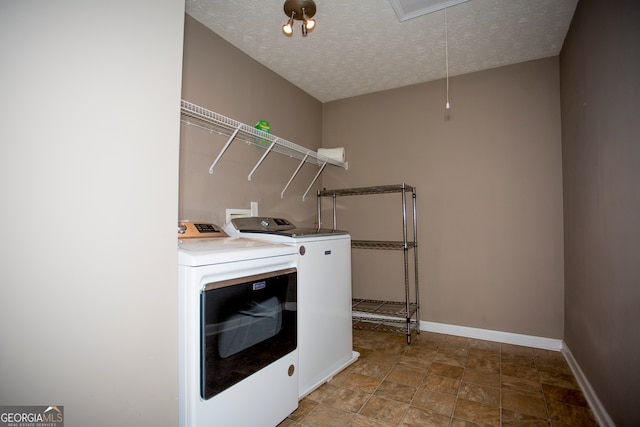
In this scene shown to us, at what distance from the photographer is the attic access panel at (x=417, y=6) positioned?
1.80 m

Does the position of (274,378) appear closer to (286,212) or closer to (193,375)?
(193,375)

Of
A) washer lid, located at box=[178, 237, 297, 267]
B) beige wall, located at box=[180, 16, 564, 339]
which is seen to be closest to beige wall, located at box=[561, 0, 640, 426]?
beige wall, located at box=[180, 16, 564, 339]

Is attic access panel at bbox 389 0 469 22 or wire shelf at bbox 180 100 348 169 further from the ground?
attic access panel at bbox 389 0 469 22

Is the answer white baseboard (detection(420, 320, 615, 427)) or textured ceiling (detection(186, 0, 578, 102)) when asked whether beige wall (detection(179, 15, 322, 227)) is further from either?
white baseboard (detection(420, 320, 615, 427))

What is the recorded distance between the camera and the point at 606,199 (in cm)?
145

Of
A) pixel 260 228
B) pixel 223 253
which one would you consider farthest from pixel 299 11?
pixel 223 253

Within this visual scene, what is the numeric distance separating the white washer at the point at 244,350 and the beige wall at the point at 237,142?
518 millimetres

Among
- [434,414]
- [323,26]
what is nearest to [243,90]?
[323,26]

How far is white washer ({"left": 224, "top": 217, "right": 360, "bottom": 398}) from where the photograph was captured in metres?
1.71

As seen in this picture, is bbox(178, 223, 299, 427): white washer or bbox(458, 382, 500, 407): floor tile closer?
bbox(178, 223, 299, 427): white washer

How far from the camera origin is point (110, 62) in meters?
0.78

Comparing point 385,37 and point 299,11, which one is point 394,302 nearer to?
point 385,37

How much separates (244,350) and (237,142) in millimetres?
1474
